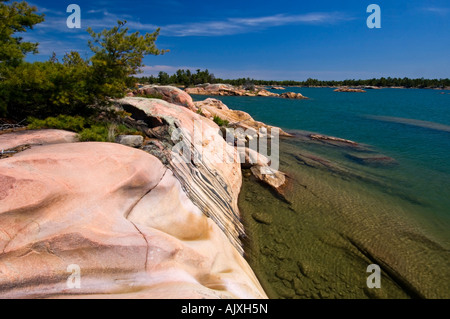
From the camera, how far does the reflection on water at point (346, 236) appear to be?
775 centimetres

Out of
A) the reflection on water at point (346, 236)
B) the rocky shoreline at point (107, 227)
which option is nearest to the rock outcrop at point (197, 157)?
the rocky shoreline at point (107, 227)

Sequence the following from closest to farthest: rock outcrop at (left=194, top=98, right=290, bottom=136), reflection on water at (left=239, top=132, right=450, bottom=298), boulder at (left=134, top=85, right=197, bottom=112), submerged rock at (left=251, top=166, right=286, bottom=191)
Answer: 1. reflection on water at (left=239, top=132, right=450, bottom=298)
2. submerged rock at (left=251, top=166, right=286, bottom=191)
3. boulder at (left=134, top=85, right=197, bottom=112)
4. rock outcrop at (left=194, top=98, right=290, bottom=136)

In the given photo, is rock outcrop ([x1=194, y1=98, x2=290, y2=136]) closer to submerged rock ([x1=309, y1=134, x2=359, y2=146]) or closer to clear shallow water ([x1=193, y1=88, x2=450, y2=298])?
submerged rock ([x1=309, y1=134, x2=359, y2=146])

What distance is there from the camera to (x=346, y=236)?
32.8 feet

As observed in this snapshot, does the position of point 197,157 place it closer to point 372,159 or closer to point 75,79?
point 75,79

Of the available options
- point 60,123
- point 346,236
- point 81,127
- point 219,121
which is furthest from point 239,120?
point 60,123

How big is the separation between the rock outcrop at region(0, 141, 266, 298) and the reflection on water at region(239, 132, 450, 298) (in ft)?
8.69

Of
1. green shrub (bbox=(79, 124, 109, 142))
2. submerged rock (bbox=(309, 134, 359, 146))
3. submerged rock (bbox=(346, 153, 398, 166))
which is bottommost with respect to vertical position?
submerged rock (bbox=(346, 153, 398, 166))

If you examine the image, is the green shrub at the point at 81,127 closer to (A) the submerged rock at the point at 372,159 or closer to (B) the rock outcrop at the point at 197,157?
(B) the rock outcrop at the point at 197,157

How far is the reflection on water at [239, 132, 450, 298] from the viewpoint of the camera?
25.4 feet

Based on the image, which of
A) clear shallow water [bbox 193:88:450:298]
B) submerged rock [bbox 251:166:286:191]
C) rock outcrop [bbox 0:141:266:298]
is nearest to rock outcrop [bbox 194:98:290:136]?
clear shallow water [bbox 193:88:450:298]

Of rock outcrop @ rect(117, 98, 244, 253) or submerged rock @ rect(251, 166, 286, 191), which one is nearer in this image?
rock outcrop @ rect(117, 98, 244, 253)

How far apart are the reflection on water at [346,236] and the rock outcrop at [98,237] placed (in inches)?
104
